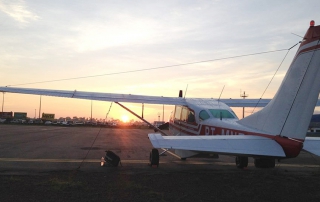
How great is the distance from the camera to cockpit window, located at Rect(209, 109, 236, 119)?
1059cm

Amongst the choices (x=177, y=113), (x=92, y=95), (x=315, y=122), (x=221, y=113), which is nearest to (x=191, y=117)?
(x=221, y=113)

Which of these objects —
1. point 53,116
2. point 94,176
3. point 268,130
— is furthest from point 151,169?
point 53,116

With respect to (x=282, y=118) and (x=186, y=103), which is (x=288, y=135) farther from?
(x=186, y=103)

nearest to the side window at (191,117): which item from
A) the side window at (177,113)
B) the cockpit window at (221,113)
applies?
the cockpit window at (221,113)

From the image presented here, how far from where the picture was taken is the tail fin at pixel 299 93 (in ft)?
22.5

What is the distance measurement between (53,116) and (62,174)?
116427 millimetres

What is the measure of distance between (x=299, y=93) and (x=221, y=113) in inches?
151

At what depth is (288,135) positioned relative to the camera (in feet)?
23.9

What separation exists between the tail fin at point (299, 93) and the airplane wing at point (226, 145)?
420 mm

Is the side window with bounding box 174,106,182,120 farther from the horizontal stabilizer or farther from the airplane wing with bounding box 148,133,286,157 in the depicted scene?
the horizontal stabilizer

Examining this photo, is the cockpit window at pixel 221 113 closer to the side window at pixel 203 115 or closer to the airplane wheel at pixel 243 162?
the side window at pixel 203 115

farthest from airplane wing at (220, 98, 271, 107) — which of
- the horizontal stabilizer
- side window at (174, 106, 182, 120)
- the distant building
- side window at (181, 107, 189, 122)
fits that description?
the distant building

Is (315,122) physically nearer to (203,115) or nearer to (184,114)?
(184,114)

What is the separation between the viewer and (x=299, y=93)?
7.05 m
